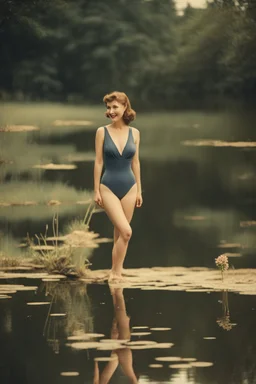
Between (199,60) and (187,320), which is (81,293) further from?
(199,60)

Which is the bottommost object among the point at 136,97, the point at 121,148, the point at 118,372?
the point at 118,372

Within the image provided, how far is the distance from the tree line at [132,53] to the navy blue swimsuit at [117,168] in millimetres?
10011

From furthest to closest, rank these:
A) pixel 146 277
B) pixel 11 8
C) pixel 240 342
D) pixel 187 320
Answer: pixel 11 8, pixel 146 277, pixel 187 320, pixel 240 342

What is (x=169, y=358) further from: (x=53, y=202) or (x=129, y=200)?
(x=53, y=202)

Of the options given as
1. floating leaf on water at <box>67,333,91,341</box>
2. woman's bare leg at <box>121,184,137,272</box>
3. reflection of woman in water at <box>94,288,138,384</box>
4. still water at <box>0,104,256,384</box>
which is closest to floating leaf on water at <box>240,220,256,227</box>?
still water at <box>0,104,256,384</box>

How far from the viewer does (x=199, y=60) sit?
2131cm

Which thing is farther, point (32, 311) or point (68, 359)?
point (32, 311)

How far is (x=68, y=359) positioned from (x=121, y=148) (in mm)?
2635

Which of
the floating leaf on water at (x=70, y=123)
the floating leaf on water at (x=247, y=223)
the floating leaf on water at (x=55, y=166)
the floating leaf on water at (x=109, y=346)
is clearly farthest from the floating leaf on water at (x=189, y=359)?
the floating leaf on water at (x=70, y=123)

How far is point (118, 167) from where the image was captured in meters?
9.66

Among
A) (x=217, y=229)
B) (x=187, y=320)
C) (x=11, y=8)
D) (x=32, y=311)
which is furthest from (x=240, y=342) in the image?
(x=11, y=8)

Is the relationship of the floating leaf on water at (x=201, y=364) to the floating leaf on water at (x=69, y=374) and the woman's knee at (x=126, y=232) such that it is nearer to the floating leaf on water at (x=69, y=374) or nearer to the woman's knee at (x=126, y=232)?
the floating leaf on water at (x=69, y=374)

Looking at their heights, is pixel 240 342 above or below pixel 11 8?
below

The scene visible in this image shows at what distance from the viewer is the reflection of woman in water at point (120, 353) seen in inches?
270
